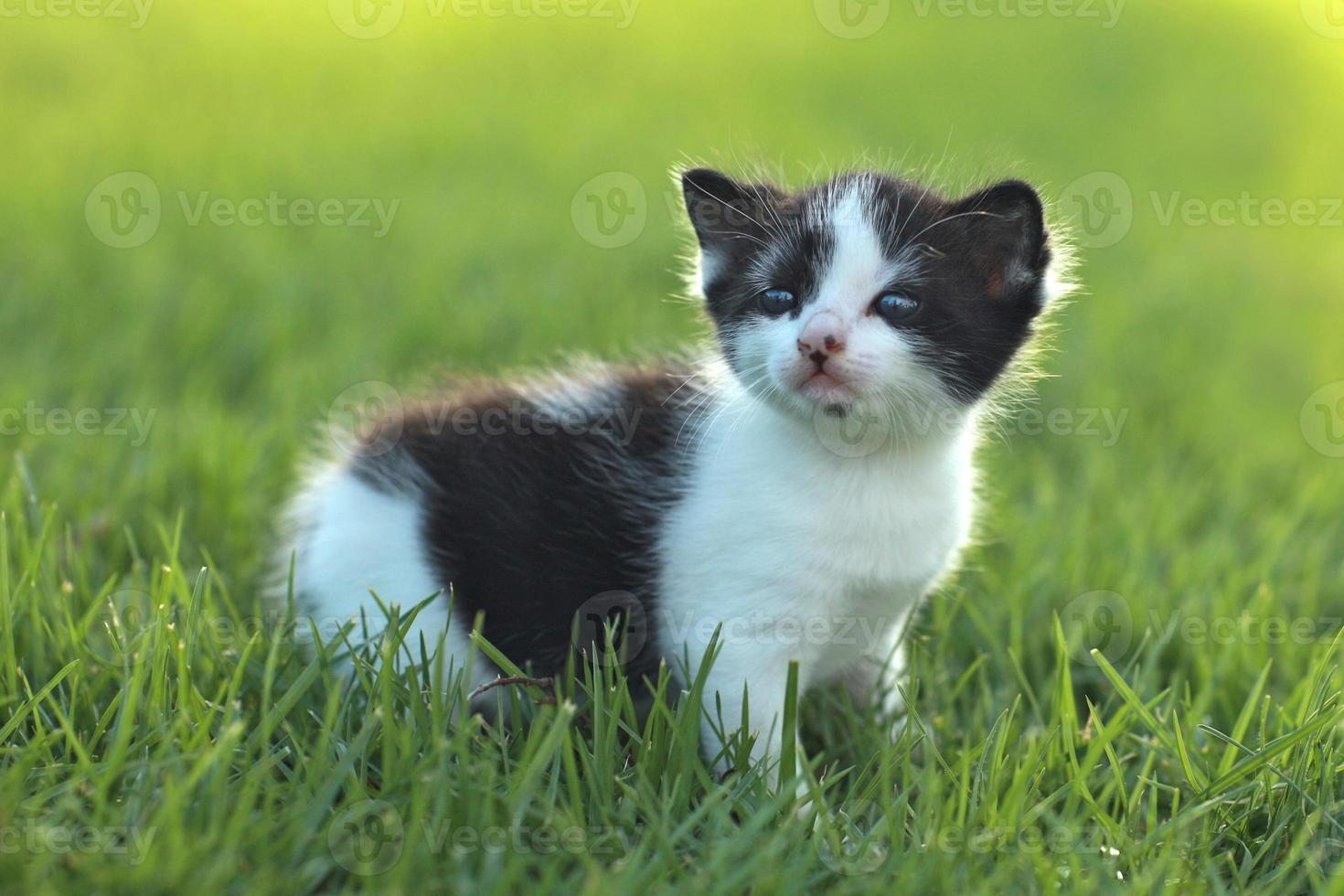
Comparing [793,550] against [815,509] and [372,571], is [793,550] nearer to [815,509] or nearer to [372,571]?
[815,509]

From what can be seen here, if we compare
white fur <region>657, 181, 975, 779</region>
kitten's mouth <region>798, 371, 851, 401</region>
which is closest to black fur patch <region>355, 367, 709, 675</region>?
white fur <region>657, 181, 975, 779</region>

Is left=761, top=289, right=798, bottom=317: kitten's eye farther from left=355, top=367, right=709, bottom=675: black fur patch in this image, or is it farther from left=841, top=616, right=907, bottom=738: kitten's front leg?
left=841, top=616, right=907, bottom=738: kitten's front leg

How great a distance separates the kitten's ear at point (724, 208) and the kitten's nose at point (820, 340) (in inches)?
20.0

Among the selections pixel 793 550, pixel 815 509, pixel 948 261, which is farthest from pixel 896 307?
pixel 793 550

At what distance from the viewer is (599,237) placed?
7.21 m

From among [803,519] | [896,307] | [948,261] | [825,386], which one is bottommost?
[803,519]

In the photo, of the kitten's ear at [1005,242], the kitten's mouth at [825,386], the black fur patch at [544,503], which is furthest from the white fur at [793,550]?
the kitten's ear at [1005,242]

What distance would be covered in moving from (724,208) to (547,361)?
1.32 metres

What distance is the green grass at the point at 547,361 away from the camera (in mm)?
2250

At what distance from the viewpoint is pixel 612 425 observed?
10.9 feet

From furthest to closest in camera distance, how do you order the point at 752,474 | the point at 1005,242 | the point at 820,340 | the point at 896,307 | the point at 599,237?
1. the point at 599,237
2. the point at 752,474
3. the point at 1005,242
4. the point at 896,307
5. the point at 820,340

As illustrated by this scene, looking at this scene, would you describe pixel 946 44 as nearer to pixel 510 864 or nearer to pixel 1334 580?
pixel 1334 580

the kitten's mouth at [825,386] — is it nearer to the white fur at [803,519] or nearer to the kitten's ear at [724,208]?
the white fur at [803,519]

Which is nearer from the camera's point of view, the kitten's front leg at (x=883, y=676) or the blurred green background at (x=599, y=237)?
the kitten's front leg at (x=883, y=676)
